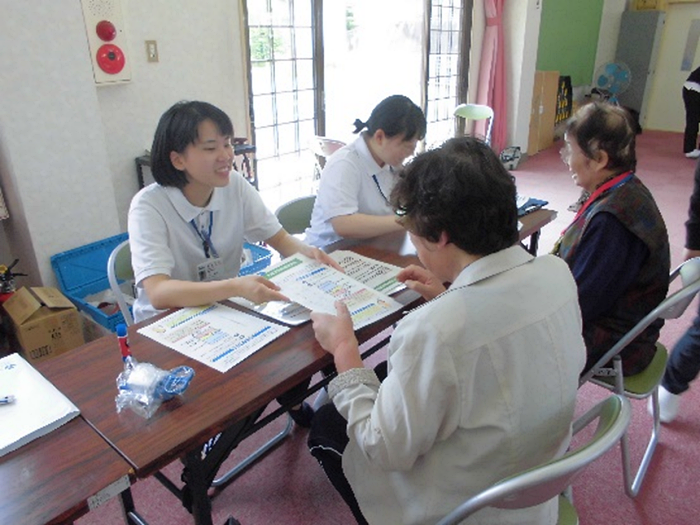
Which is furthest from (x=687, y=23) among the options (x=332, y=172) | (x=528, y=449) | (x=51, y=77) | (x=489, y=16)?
(x=528, y=449)

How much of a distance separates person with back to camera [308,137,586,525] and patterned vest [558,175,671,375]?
0.62m

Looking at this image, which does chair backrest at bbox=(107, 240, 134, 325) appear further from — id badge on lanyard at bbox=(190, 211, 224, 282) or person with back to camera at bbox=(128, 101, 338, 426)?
id badge on lanyard at bbox=(190, 211, 224, 282)

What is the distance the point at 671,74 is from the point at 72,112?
26.2 feet

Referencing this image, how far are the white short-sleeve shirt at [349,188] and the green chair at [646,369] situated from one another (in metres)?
0.93

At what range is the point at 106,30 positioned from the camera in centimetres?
265

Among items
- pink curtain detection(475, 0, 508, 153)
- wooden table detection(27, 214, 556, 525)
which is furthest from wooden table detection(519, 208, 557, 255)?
pink curtain detection(475, 0, 508, 153)

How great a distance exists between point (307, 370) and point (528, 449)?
18.2 inches

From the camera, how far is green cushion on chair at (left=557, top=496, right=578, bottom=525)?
1073 mm

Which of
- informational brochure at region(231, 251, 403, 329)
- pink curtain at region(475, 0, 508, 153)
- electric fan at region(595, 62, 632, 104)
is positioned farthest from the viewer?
electric fan at region(595, 62, 632, 104)

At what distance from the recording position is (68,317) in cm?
234

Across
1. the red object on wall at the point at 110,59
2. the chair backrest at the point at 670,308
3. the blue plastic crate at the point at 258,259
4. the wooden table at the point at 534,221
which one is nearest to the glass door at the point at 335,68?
the blue plastic crate at the point at 258,259

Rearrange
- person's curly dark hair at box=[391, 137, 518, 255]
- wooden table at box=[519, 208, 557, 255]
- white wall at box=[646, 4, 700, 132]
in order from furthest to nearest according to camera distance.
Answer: white wall at box=[646, 4, 700, 132] < wooden table at box=[519, 208, 557, 255] < person's curly dark hair at box=[391, 137, 518, 255]

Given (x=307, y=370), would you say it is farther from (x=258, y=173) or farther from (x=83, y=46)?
(x=258, y=173)

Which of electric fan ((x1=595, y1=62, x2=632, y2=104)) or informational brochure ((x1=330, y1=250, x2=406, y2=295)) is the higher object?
electric fan ((x1=595, y1=62, x2=632, y2=104))
